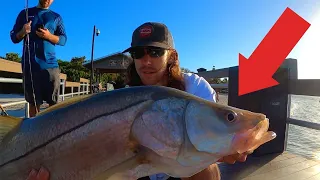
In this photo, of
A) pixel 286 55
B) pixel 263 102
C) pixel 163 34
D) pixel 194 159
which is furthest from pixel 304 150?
pixel 194 159

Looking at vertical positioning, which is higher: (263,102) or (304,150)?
(263,102)

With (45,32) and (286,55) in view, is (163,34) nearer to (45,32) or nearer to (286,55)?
(45,32)

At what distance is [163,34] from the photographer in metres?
2.22

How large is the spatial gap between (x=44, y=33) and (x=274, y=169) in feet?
10.2

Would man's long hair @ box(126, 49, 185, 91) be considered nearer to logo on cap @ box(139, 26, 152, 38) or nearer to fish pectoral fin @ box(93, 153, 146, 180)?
logo on cap @ box(139, 26, 152, 38)

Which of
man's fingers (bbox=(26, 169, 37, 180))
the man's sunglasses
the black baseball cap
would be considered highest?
the black baseball cap

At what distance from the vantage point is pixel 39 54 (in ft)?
11.3

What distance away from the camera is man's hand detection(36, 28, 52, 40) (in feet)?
11.0

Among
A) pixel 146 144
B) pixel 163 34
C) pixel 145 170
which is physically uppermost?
pixel 163 34

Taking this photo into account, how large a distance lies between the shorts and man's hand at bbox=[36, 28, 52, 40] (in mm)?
380

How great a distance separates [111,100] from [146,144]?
0.25 m

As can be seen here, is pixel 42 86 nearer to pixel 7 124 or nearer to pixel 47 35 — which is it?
pixel 47 35

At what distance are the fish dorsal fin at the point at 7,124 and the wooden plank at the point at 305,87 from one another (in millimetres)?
3142

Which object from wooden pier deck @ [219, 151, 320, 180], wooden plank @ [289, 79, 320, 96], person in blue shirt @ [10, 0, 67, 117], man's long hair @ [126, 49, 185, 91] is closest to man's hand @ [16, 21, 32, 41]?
person in blue shirt @ [10, 0, 67, 117]
